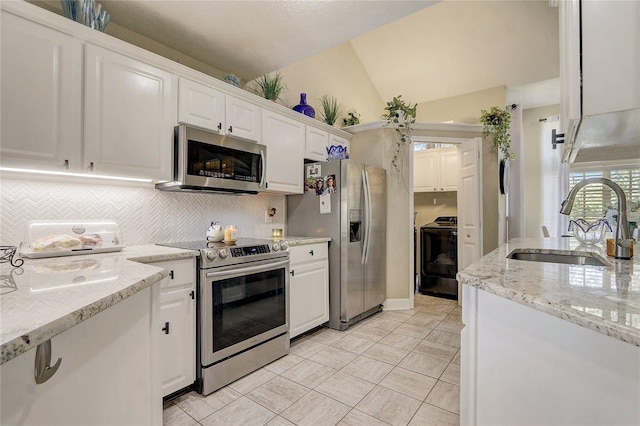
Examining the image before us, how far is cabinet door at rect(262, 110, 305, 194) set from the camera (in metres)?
2.79

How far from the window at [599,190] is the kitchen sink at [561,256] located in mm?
2697

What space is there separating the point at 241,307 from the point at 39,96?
1673mm

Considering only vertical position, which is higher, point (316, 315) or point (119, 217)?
point (119, 217)

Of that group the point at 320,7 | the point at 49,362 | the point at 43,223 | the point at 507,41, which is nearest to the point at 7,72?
the point at 43,223

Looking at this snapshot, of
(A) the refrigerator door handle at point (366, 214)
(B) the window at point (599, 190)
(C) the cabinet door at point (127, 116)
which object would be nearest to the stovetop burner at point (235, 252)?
(C) the cabinet door at point (127, 116)

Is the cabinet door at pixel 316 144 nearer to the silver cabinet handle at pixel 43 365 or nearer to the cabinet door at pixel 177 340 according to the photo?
the cabinet door at pixel 177 340

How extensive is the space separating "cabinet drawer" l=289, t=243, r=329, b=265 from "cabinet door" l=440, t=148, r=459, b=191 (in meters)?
2.74

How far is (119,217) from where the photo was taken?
2.08 metres

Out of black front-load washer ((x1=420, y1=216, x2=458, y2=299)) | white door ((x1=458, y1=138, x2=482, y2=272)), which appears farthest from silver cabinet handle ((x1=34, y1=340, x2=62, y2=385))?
black front-load washer ((x1=420, y1=216, x2=458, y2=299))

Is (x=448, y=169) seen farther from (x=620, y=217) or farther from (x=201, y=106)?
(x=201, y=106)

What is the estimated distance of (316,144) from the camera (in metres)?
3.36

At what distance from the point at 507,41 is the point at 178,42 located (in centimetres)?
408

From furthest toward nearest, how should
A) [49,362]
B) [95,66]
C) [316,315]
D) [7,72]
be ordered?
[316,315] < [95,66] < [7,72] < [49,362]

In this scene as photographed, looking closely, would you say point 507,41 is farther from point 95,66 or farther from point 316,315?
point 95,66
